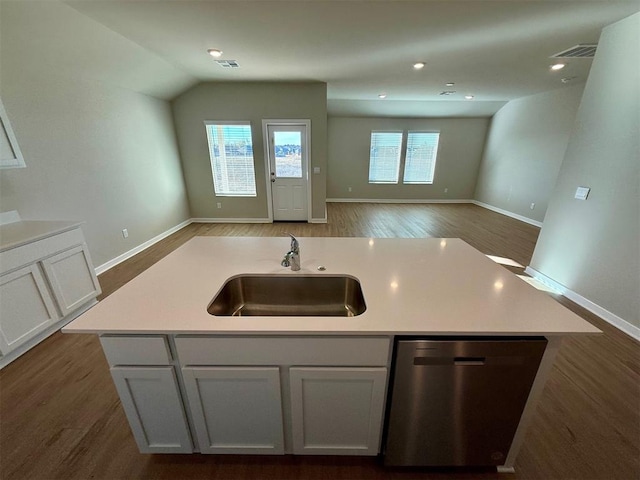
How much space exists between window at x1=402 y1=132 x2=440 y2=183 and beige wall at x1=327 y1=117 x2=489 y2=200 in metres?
0.15

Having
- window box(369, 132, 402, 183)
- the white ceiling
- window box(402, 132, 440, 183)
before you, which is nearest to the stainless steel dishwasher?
the white ceiling

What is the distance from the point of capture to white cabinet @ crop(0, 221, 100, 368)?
174 centimetres

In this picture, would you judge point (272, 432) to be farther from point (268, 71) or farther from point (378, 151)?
point (378, 151)

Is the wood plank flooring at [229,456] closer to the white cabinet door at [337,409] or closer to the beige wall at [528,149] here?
the white cabinet door at [337,409]

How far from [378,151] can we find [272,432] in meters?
7.28

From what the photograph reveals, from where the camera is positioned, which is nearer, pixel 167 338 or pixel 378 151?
pixel 167 338

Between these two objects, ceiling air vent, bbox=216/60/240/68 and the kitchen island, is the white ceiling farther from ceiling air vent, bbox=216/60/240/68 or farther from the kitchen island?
the kitchen island

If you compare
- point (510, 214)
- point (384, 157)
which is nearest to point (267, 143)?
point (384, 157)

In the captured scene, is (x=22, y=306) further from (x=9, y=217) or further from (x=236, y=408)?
(x=236, y=408)

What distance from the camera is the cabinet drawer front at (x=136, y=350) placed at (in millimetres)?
944

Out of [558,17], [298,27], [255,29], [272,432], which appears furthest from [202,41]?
[272,432]

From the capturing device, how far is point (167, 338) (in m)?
0.97

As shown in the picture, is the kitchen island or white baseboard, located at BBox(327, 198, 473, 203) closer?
the kitchen island

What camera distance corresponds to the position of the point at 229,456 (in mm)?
1298
